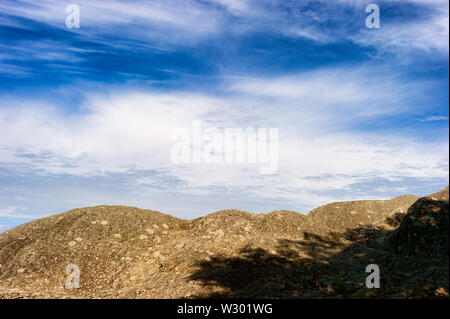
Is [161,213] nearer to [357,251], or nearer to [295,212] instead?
[295,212]

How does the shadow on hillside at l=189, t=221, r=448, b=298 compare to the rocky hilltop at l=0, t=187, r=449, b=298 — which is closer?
the shadow on hillside at l=189, t=221, r=448, b=298

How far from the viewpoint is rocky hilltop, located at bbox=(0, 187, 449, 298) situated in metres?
10.4

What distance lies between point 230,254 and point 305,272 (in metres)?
3.33

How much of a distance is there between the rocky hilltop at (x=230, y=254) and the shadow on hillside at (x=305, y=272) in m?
0.03

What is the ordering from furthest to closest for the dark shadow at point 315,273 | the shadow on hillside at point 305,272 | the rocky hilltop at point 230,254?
the rocky hilltop at point 230,254 < the shadow on hillside at point 305,272 < the dark shadow at point 315,273

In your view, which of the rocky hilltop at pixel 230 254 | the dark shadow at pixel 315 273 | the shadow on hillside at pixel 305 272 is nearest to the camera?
the dark shadow at pixel 315 273

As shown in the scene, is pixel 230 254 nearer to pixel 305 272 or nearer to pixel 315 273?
pixel 305 272

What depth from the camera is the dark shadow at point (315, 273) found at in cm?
953

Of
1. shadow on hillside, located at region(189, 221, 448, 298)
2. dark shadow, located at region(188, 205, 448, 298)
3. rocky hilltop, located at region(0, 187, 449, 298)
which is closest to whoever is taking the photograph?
dark shadow, located at region(188, 205, 448, 298)

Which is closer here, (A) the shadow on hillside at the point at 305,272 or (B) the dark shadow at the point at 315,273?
(B) the dark shadow at the point at 315,273

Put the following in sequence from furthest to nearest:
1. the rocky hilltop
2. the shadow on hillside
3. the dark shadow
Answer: the rocky hilltop
the shadow on hillside
the dark shadow

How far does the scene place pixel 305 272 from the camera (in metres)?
11.1

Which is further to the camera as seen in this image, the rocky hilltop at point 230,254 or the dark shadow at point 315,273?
the rocky hilltop at point 230,254

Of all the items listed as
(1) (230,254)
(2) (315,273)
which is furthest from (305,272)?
(1) (230,254)
